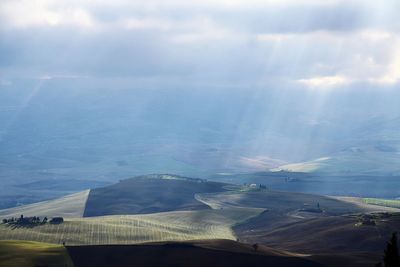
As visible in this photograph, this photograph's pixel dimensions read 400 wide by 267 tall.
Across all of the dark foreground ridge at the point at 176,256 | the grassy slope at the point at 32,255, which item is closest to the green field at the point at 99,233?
the grassy slope at the point at 32,255

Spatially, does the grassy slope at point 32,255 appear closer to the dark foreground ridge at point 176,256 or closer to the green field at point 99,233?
the dark foreground ridge at point 176,256

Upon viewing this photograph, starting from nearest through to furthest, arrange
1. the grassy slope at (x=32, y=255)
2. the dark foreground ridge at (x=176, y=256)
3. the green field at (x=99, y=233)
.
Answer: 1. the grassy slope at (x=32, y=255)
2. the dark foreground ridge at (x=176, y=256)
3. the green field at (x=99, y=233)

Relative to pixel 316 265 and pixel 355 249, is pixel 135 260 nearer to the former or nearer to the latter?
pixel 316 265

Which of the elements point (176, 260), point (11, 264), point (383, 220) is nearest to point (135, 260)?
point (176, 260)

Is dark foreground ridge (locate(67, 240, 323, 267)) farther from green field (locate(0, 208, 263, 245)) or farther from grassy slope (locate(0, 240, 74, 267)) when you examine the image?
green field (locate(0, 208, 263, 245))

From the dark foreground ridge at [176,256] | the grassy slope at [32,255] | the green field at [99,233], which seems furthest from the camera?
the green field at [99,233]

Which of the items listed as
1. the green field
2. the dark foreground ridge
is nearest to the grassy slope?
the dark foreground ridge

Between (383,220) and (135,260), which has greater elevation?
(383,220)

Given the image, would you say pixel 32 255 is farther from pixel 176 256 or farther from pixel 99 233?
pixel 99 233
